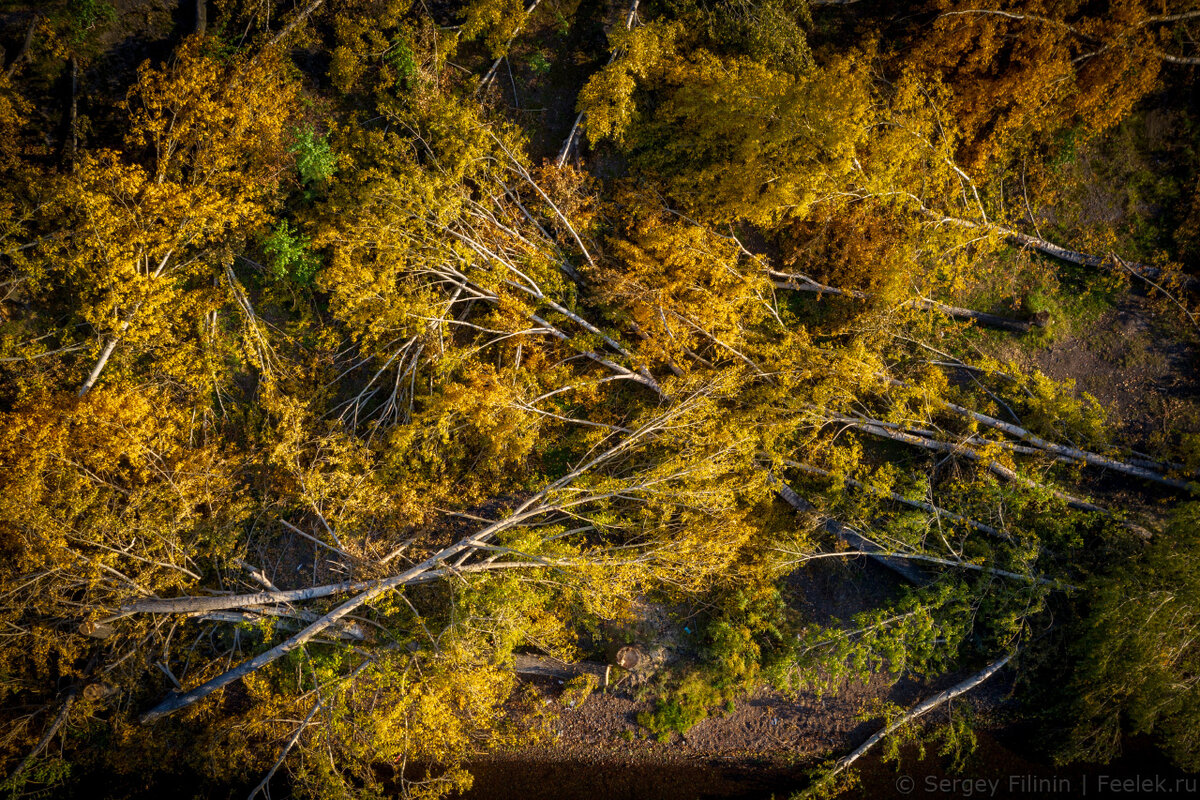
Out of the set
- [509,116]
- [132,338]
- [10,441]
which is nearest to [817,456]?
[509,116]

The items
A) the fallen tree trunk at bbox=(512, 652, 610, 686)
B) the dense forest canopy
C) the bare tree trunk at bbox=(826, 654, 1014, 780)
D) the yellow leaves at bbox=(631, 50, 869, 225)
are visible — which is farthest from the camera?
the fallen tree trunk at bbox=(512, 652, 610, 686)

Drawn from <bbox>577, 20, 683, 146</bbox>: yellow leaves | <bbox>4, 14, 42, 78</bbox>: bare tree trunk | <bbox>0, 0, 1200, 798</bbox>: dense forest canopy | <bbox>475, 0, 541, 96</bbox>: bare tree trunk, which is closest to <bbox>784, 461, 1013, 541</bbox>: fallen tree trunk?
<bbox>0, 0, 1200, 798</bbox>: dense forest canopy

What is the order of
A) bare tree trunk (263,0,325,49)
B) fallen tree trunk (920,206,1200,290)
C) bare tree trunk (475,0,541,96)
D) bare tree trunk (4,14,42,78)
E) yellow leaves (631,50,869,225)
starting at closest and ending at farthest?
yellow leaves (631,50,869,225) → bare tree trunk (4,14,42,78) → bare tree trunk (263,0,325,49) → fallen tree trunk (920,206,1200,290) → bare tree trunk (475,0,541,96)

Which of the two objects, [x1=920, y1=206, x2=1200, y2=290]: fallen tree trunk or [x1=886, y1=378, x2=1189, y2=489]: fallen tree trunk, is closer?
[x1=886, y1=378, x2=1189, y2=489]: fallen tree trunk

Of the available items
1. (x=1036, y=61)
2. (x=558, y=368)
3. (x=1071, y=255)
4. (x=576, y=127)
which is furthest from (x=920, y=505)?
(x=576, y=127)

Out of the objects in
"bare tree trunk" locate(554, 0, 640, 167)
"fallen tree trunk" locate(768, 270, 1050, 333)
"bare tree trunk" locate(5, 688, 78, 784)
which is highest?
"bare tree trunk" locate(554, 0, 640, 167)

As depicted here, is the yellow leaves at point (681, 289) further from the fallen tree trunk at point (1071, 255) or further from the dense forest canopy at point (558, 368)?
the fallen tree trunk at point (1071, 255)

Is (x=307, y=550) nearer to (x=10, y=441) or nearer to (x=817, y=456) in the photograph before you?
(x=10, y=441)

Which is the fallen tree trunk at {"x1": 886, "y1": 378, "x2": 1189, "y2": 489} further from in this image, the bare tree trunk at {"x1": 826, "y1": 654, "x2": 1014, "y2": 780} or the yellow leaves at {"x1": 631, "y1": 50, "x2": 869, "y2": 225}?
the yellow leaves at {"x1": 631, "y1": 50, "x2": 869, "y2": 225}

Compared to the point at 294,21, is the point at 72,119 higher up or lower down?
lower down

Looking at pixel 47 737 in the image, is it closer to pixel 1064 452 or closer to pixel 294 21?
pixel 294 21
